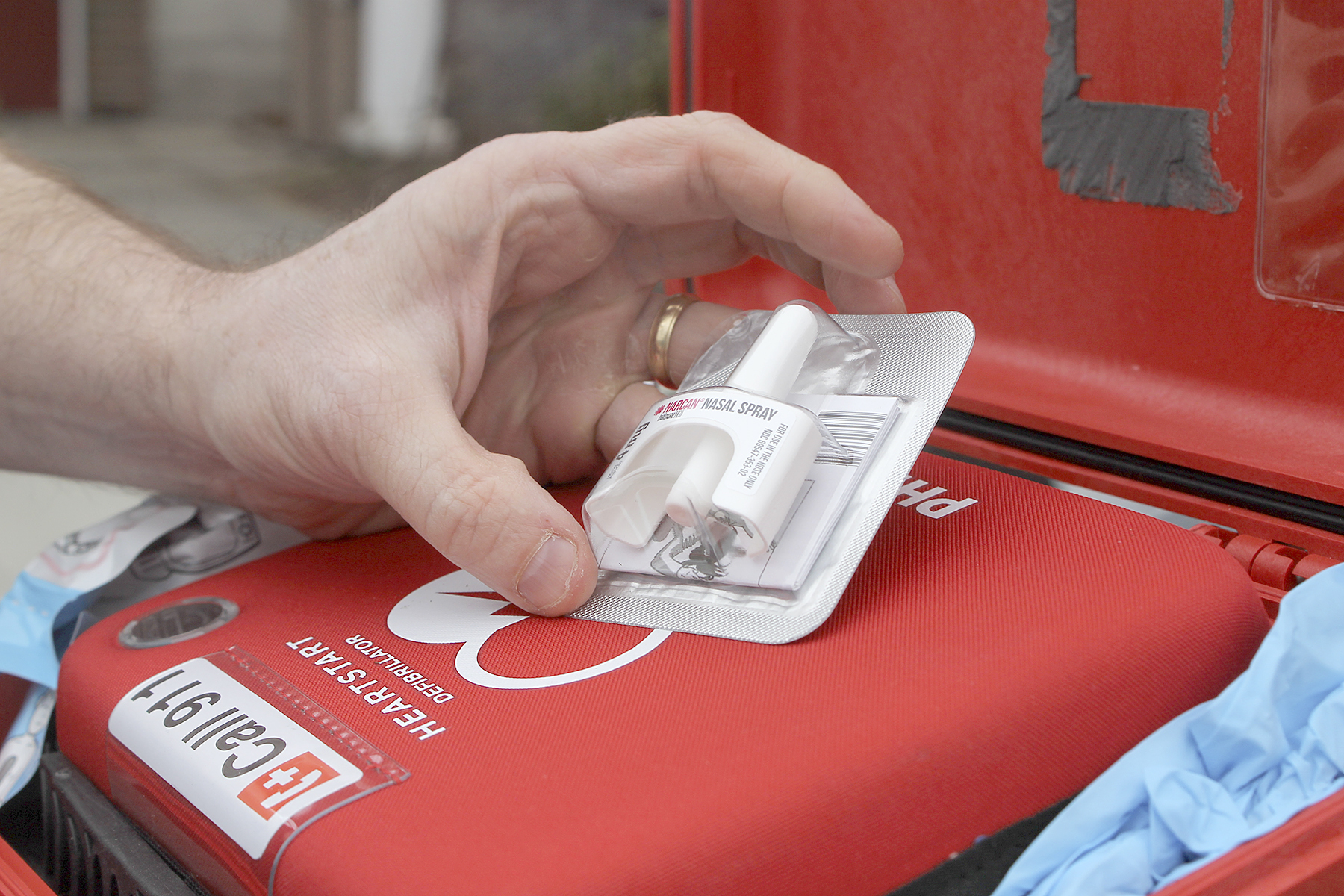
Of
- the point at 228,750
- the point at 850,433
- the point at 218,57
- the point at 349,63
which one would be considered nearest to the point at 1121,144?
the point at 850,433

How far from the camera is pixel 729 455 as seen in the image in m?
0.56

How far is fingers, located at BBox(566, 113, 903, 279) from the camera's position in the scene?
0.67m

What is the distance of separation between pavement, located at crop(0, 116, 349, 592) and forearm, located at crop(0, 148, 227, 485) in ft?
1.83

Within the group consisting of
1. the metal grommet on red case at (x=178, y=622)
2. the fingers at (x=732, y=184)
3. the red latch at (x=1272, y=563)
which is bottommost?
the metal grommet on red case at (x=178, y=622)

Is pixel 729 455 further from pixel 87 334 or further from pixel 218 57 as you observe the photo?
pixel 218 57

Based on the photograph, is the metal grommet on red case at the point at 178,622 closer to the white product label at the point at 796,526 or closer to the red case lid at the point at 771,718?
the red case lid at the point at 771,718

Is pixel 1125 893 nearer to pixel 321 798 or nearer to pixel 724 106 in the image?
pixel 321 798

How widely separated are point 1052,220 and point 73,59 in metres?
6.25

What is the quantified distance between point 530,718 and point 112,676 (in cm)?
24

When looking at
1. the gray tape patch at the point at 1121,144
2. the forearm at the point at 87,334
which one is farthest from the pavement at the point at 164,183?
the gray tape patch at the point at 1121,144

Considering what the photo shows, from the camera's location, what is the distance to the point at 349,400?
632 millimetres

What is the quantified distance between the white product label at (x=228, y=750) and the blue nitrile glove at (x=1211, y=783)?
11.2 inches

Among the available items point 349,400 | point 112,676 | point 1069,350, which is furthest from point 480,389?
point 1069,350

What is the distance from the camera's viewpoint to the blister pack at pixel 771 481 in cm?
54
